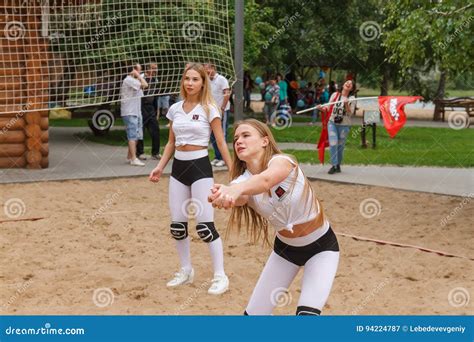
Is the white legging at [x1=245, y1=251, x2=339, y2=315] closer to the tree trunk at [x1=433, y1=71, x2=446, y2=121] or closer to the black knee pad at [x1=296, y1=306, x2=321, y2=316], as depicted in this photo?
the black knee pad at [x1=296, y1=306, x2=321, y2=316]

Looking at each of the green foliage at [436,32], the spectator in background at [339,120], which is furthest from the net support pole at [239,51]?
the spectator in background at [339,120]

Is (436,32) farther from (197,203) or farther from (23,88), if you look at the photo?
(23,88)

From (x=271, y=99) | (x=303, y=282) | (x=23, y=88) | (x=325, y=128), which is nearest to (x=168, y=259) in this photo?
(x=303, y=282)

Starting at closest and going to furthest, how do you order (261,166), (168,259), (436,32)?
(261,166)
(168,259)
(436,32)

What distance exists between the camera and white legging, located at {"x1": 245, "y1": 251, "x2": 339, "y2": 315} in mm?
4164

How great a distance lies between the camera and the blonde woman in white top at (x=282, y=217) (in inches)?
157

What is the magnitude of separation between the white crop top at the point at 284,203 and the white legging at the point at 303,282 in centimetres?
26

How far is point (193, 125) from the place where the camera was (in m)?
6.10

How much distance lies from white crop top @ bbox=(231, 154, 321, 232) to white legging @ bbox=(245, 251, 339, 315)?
26cm

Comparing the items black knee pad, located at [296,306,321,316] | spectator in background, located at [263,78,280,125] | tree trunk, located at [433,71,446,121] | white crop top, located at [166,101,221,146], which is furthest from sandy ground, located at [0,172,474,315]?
tree trunk, located at [433,71,446,121]

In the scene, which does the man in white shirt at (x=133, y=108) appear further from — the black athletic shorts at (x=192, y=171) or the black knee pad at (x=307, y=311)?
the black knee pad at (x=307, y=311)

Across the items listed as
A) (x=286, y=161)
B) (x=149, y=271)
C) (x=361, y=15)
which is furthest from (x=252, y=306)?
(x=361, y=15)

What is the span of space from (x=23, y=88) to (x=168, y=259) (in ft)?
22.1

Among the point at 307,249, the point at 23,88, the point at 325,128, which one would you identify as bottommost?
the point at 325,128
